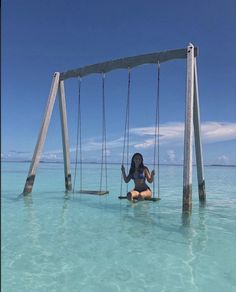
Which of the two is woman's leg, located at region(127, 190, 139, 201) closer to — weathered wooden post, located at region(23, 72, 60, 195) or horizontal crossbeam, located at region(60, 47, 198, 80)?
weathered wooden post, located at region(23, 72, 60, 195)

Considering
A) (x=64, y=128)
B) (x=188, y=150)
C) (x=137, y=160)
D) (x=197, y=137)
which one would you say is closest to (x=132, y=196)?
(x=137, y=160)

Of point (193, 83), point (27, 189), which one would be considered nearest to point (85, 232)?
point (193, 83)

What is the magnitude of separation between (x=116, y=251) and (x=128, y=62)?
19.9 feet

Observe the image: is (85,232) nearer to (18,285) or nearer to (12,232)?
(12,232)

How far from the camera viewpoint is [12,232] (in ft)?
19.9

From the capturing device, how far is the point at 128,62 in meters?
9.75

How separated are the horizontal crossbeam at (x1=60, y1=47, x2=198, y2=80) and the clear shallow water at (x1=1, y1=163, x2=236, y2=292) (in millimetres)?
3889

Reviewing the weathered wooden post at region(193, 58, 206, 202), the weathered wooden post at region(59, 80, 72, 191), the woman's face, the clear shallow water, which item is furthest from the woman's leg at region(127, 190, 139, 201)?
the weathered wooden post at region(59, 80, 72, 191)

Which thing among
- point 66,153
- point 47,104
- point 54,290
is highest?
point 47,104

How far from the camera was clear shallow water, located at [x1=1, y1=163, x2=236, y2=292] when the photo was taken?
12.5 feet

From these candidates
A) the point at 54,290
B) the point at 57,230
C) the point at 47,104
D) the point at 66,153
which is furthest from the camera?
the point at 66,153

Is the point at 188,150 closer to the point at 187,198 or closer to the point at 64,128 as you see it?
the point at 187,198

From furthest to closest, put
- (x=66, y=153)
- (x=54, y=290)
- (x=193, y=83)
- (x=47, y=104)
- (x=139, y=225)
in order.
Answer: (x=66, y=153), (x=47, y=104), (x=193, y=83), (x=139, y=225), (x=54, y=290)

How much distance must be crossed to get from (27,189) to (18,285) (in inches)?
302
